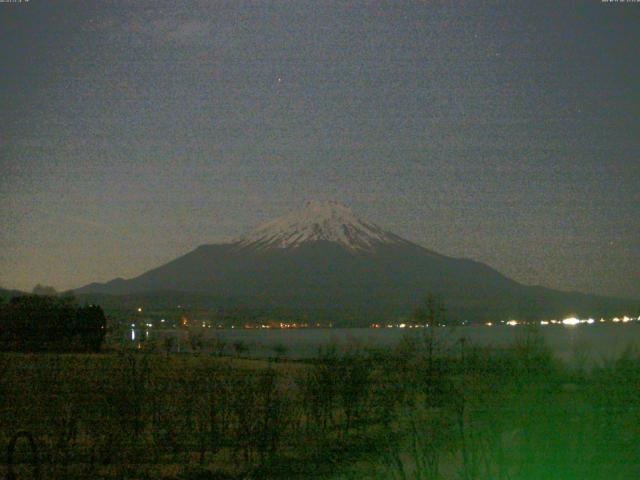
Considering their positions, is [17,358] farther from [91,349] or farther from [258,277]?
[258,277]

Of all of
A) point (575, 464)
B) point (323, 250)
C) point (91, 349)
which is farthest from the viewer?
point (323, 250)

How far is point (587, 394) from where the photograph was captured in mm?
9492

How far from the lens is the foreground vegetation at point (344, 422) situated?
28.0 ft

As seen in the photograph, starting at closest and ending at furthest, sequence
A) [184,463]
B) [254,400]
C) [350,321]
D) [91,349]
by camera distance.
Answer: [184,463] < [254,400] < [91,349] < [350,321]

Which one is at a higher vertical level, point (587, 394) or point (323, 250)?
point (323, 250)

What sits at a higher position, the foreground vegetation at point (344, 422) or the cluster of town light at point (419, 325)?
the cluster of town light at point (419, 325)

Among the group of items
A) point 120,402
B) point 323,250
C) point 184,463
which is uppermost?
point 323,250

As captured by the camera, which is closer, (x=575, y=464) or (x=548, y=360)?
(x=575, y=464)

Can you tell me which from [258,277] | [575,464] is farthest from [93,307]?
[258,277]

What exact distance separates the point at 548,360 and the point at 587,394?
83.6 inches

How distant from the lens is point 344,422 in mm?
15641

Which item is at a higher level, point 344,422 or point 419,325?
point 419,325

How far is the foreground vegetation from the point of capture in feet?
28.0

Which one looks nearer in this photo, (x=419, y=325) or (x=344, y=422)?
(x=344, y=422)
